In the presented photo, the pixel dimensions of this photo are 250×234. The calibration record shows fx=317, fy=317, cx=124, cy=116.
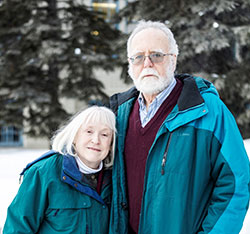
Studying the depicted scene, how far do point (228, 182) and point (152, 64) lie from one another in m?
1.02

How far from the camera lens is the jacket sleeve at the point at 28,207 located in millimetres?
2141

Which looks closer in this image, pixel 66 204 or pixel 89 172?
pixel 66 204

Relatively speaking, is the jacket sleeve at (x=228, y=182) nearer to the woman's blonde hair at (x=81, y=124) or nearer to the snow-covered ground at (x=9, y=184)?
the woman's blonde hair at (x=81, y=124)

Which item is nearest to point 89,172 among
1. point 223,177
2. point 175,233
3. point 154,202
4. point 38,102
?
point 154,202

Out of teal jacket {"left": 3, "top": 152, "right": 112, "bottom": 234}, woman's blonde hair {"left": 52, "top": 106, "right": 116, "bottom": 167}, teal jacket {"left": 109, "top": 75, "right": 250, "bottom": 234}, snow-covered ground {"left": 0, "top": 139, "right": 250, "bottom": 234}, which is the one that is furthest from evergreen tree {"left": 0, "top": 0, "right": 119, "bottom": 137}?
teal jacket {"left": 109, "top": 75, "right": 250, "bottom": 234}

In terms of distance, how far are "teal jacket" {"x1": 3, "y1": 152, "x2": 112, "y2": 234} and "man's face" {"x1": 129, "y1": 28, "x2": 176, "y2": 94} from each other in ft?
2.72

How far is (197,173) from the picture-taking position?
2.06m

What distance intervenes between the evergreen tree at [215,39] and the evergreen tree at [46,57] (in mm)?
1647

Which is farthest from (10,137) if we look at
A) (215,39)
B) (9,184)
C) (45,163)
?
(45,163)

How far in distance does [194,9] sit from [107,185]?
7285 mm

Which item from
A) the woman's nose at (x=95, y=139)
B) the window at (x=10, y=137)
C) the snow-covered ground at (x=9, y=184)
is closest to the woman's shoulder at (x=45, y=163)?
the woman's nose at (x=95, y=139)

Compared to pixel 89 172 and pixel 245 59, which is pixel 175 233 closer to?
pixel 89 172

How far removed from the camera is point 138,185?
236cm

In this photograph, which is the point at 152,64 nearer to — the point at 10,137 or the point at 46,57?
the point at 46,57
